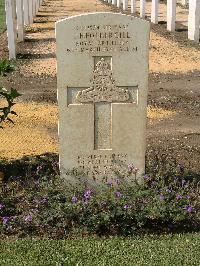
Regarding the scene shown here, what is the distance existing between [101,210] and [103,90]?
3.82 feet

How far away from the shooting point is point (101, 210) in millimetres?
4852

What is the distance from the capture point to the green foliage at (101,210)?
189 inches

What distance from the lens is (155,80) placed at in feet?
36.2

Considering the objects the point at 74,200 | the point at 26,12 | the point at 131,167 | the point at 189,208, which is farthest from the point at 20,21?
the point at 189,208

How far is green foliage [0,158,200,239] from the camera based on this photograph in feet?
15.8

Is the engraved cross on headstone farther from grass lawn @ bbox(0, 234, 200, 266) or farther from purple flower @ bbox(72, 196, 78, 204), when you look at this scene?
grass lawn @ bbox(0, 234, 200, 266)

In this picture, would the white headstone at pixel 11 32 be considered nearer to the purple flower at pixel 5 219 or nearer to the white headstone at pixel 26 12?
the white headstone at pixel 26 12

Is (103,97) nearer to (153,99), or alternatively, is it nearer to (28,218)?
(28,218)

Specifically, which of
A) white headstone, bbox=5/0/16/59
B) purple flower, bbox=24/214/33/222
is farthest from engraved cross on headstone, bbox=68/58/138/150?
white headstone, bbox=5/0/16/59

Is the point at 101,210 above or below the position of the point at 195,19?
below

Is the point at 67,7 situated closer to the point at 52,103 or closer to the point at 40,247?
the point at 52,103

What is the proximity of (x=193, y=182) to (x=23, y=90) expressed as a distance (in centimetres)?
536

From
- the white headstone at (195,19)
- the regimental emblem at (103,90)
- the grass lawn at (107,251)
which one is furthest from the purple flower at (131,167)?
the white headstone at (195,19)

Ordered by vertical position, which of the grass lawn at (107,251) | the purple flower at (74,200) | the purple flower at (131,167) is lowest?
the grass lawn at (107,251)
